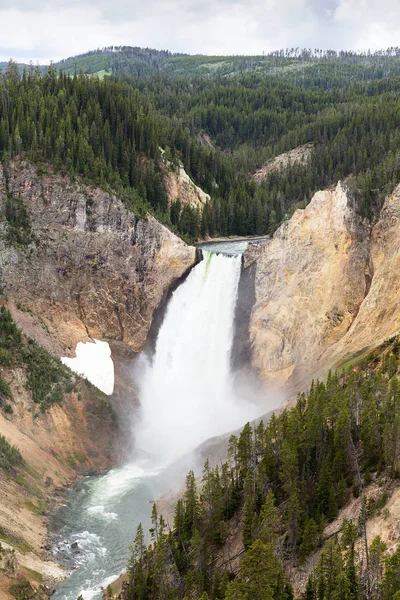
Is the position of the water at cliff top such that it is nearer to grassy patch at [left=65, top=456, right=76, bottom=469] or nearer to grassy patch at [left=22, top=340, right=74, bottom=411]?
grassy patch at [left=65, top=456, right=76, bottom=469]

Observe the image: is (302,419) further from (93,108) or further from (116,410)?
(93,108)

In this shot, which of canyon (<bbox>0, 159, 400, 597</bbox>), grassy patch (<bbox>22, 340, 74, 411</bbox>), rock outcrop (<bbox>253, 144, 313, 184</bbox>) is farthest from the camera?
rock outcrop (<bbox>253, 144, 313, 184</bbox>)

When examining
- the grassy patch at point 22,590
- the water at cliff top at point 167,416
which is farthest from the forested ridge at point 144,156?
the grassy patch at point 22,590

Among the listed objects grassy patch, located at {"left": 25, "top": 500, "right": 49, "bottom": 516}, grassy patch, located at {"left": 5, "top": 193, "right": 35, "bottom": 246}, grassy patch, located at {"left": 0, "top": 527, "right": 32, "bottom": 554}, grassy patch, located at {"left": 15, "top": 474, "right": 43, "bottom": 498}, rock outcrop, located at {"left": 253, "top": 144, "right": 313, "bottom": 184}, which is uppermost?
rock outcrop, located at {"left": 253, "top": 144, "right": 313, "bottom": 184}

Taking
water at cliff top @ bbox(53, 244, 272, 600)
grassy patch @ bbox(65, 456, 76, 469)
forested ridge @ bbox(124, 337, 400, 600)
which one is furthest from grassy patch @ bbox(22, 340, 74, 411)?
forested ridge @ bbox(124, 337, 400, 600)

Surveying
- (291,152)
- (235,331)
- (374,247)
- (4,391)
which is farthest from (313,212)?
(291,152)

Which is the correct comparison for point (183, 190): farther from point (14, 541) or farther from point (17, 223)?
point (14, 541)

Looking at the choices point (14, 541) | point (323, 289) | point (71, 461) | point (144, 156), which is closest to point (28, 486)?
point (71, 461)
